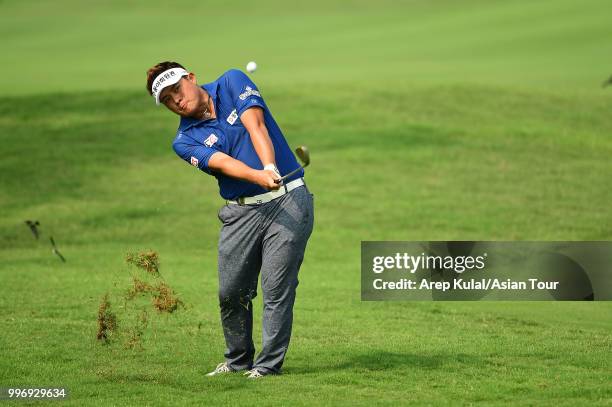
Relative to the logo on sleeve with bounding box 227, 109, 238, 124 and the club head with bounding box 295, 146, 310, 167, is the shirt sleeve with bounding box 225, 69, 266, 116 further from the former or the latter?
the club head with bounding box 295, 146, 310, 167

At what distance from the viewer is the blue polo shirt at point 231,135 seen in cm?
831

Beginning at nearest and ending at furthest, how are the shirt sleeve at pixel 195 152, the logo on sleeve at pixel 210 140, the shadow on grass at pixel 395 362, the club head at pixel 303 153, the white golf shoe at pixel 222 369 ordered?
the club head at pixel 303 153 → the shirt sleeve at pixel 195 152 → the logo on sleeve at pixel 210 140 → the white golf shoe at pixel 222 369 → the shadow on grass at pixel 395 362

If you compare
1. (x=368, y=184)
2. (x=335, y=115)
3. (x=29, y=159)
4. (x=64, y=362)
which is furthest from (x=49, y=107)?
(x=64, y=362)

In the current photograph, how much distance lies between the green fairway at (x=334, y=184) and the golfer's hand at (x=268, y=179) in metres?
1.38

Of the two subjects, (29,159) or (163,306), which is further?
(29,159)

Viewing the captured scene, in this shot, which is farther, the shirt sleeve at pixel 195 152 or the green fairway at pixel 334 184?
the green fairway at pixel 334 184

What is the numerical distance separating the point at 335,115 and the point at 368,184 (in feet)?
17.6

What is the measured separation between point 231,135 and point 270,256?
90 cm

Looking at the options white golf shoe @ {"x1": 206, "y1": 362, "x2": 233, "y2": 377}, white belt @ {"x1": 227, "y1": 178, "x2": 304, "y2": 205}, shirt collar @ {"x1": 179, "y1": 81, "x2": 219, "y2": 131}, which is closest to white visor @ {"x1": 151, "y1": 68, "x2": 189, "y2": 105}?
shirt collar @ {"x1": 179, "y1": 81, "x2": 219, "y2": 131}

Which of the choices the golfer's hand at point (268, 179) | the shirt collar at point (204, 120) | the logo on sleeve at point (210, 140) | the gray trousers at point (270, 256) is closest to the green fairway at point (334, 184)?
the gray trousers at point (270, 256)

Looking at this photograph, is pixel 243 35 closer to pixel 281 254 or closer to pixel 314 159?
pixel 314 159

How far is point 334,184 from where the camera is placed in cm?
2272

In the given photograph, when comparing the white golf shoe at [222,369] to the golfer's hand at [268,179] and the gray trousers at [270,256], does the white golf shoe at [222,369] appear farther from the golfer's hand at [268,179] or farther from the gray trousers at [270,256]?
the golfer's hand at [268,179]

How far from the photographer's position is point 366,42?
3922 cm
